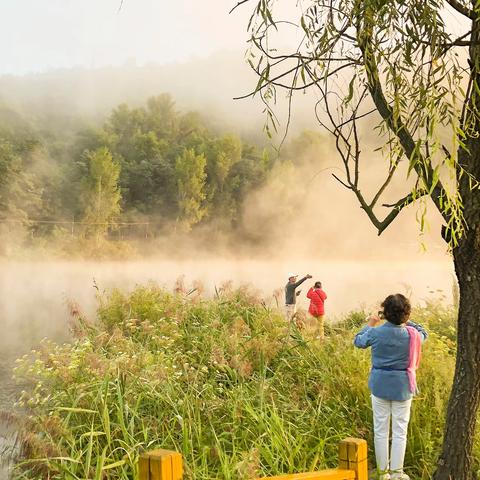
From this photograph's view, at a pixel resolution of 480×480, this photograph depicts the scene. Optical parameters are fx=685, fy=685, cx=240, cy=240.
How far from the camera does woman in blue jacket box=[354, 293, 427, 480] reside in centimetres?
377

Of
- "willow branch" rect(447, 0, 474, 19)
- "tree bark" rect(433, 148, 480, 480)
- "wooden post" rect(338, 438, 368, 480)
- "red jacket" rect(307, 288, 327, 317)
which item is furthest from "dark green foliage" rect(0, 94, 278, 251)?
"wooden post" rect(338, 438, 368, 480)

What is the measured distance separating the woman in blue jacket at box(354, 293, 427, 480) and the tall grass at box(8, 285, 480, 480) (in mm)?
203

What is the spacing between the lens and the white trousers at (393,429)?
3785 mm

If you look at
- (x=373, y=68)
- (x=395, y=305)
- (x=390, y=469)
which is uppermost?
(x=373, y=68)

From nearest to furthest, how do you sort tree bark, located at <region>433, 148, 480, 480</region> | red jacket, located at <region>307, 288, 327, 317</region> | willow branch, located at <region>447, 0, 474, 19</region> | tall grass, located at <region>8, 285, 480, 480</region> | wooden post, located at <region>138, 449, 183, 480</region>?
wooden post, located at <region>138, 449, 183, 480</region> < tree bark, located at <region>433, 148, 480, 480</region> < willow branch, located at <region>447, 0, 474, 19</region> < tall grass, located at <region>8, 285, 480, 480</region> < red jacket, located at <region>307, 288, 327, 317</region>

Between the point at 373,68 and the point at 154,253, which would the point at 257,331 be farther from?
the point at 154,253

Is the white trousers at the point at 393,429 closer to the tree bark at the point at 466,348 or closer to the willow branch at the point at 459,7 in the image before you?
the tree bark at the point at 466,348

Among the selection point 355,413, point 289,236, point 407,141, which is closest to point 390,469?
point 355,413

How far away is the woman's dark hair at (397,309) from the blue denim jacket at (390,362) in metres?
0.04

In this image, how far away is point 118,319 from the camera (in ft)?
27.5

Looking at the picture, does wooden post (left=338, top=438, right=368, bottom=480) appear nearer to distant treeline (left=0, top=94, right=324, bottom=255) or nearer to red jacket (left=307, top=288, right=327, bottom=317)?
red jacket (left=307, top=288, right=327, bottom=317)

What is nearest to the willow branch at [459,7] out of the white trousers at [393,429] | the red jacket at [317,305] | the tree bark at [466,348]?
the tree bark at [466,348]

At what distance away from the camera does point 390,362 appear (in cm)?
380

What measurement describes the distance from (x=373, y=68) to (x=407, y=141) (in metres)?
0.38
